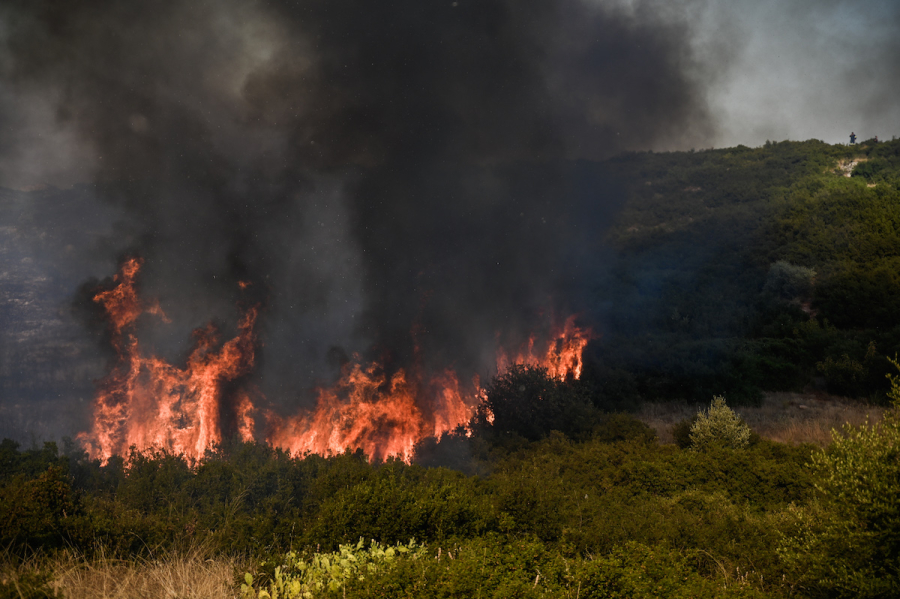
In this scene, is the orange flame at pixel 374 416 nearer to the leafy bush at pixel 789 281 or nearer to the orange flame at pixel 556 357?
the orange flame at pixel 556 357

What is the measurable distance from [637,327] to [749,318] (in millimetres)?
7645

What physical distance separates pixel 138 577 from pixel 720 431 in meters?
13.8

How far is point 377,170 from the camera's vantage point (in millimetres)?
35562

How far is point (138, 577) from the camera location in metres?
5.53

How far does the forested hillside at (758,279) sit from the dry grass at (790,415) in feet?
3.84

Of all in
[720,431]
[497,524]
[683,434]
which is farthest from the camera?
[683,434]

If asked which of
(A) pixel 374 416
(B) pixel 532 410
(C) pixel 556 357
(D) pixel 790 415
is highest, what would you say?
(C) pixel 556 357

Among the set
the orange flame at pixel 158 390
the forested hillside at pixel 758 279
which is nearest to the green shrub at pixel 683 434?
the forested hillside at pixel 758 279

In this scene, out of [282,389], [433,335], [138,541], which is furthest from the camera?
[433,335]

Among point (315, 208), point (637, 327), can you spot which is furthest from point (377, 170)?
point (637, 327)

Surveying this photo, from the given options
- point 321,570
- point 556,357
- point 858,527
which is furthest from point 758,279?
point 321,570

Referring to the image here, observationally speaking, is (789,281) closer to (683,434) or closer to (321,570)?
(683,434)

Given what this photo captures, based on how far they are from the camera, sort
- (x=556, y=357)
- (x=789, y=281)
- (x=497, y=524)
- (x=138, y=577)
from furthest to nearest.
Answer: (x=789, y=281) → (x=556, y=357) → (x=497, y=524) → (x=138, y=577)

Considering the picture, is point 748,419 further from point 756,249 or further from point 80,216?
point 80,216
